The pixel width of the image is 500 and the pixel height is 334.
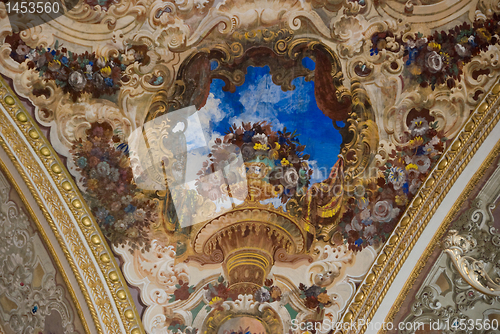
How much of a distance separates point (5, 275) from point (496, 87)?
6.21 m

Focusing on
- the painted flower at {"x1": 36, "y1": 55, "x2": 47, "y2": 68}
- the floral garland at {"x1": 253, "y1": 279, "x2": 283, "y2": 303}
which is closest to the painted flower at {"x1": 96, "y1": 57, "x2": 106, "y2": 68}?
the painted flower at {"x1": 36, "y1": 55, "x2": 47, "y2": 68}

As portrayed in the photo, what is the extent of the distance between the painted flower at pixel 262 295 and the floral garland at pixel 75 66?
310 cm

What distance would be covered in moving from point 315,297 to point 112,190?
2.91 m

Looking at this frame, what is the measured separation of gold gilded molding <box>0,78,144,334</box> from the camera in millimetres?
5938

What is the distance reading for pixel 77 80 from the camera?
606 cm

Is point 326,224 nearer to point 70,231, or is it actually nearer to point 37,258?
point 70,231

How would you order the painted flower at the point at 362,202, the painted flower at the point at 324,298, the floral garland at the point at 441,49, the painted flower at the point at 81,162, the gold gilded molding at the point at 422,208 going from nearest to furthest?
the floral garland at the point at 441,49 < the gold gilded molding at the point at 422,208 < the painted flower at the point at 81,162 < the painted flower at the point at 362,202 < the painted flower at the point at 324,298

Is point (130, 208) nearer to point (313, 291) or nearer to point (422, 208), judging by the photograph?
point (313, 291)

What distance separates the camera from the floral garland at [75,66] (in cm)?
589

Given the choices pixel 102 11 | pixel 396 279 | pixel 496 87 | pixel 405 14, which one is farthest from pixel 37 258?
pixel 496 87

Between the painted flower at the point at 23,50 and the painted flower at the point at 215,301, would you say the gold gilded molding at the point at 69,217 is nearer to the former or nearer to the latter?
the painted flower at the point at 23,50

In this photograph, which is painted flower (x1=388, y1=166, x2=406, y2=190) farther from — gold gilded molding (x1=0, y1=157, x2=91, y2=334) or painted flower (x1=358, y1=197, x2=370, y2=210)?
gold gilded molding (x1=0, y1=157, x2=91, y2=334)

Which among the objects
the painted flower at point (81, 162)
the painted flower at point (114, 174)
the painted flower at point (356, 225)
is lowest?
the painted flower at point (356, 225)

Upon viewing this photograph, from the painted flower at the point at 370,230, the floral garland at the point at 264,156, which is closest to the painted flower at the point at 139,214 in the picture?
the floral garland at the point at 264,156
